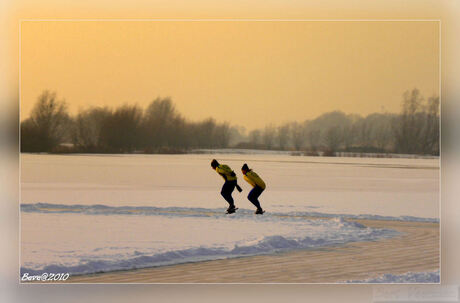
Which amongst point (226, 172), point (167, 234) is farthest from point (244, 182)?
point (167, 234)

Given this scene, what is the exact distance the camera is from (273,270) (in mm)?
7027

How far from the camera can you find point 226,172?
7.39m

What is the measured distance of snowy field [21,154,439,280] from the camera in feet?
23.5

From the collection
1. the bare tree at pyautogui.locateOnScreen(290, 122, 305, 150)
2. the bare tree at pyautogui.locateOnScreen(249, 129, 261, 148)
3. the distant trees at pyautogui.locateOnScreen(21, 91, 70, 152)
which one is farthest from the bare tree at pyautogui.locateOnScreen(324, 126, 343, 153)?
the distant trees at pyautogui.locateOnScreen(21, 91, 70, 152)

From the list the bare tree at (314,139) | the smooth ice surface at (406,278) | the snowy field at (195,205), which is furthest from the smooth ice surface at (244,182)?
the smooth ice surface at (406,278)

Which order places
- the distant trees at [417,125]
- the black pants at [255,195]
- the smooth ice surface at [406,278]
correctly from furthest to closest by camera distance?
the black pants at [255,195] < the distant trees at [417,125] < the smooth ice surface at [406,278]

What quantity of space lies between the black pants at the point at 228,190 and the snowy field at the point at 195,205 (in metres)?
0.05

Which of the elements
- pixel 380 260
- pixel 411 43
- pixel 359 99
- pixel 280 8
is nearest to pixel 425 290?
pixel 380 260

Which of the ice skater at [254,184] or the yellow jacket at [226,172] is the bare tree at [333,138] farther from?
the yellow jacket at [226,172]

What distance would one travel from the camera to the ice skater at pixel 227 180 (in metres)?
7.37

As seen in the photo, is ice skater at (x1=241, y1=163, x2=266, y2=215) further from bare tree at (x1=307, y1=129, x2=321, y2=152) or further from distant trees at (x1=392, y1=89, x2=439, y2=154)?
distant trees at (x1=392, y1=89, x2=439, y2=154)

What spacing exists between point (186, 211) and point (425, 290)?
2.39 metres

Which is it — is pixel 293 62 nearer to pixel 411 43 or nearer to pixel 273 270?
pixel 411 43

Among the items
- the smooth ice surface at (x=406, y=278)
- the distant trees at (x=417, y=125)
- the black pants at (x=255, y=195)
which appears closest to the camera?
the smooth ice surface at (x=406, y=278)
